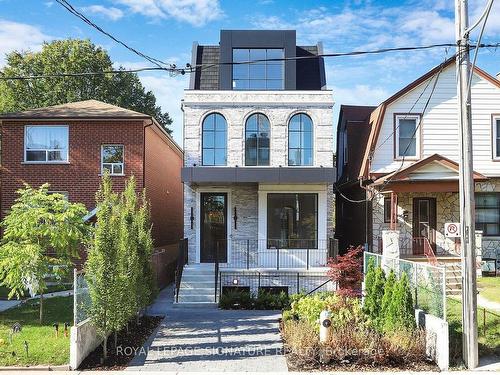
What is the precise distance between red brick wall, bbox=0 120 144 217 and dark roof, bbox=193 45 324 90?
280cm

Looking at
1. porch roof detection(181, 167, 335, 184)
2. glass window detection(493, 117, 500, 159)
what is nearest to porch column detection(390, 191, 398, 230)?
porch roof detection(181, 167, 335, 184)

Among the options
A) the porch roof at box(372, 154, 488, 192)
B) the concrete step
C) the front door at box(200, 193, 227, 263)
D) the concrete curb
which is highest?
the porch roof at box(372, 154, 488, 192)

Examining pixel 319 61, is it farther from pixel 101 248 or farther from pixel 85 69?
pixel 85 69

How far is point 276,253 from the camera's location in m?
16.8

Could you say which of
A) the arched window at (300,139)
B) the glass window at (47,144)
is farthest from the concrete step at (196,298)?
the glass window at (47,144)

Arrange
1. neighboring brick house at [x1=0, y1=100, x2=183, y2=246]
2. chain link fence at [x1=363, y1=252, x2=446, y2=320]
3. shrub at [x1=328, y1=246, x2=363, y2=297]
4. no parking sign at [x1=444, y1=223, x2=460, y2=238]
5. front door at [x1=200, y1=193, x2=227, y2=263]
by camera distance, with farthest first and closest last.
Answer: neighboring brick house at [x1=0, y1=100, x2=183, y2=246], front door at [x1=200, y1=193, x2=227, y2=263], no parking sign at [x1=444, y1=223, x2=460, y2=238], shrub at [x1=328, y1=246, x2=363, y2=297], chain link fence at [x1=363, y1=252, x2=446, y2=320]

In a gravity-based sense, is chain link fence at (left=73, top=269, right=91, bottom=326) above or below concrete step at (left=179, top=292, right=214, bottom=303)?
above

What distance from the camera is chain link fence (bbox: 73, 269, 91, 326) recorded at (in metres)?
9.01

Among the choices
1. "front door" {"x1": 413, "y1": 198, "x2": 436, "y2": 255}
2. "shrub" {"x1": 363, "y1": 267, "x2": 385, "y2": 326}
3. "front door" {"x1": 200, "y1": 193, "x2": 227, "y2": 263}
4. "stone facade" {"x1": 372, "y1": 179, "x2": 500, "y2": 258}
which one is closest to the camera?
"shrub" {"x1": 363, "y1": 267, "x2": 385, "y2": 326}

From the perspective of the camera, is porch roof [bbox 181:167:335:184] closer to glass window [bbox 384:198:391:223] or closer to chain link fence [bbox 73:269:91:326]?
→ glass window [bbox 384:198:391:223]

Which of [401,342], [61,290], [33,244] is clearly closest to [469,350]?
[401,342]

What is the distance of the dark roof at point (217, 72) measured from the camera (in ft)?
59.3

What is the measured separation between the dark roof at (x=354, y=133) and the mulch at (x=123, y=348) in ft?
34.9

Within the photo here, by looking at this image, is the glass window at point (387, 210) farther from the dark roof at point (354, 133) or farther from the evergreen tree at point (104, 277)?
the evergreen tree at point (104, 277)
